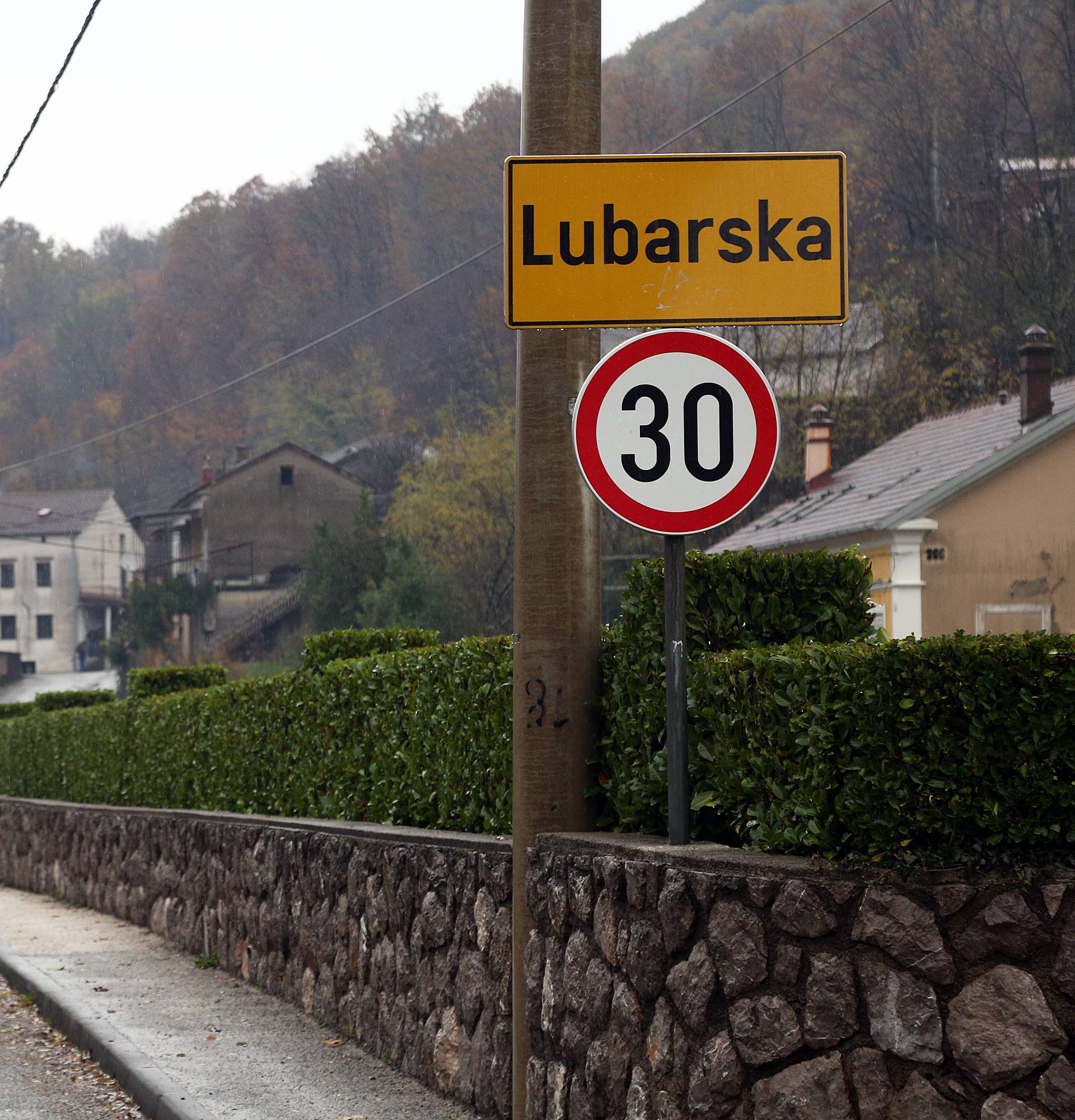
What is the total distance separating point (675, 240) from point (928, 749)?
1980 millimetres

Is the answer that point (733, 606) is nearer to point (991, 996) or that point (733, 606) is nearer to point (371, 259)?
point (991, 996)

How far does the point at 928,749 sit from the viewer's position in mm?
4176

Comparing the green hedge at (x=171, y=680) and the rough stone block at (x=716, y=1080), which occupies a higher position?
the green hedge at (x=171, y=680)

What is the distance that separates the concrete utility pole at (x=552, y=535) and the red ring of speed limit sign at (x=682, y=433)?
2.69ft

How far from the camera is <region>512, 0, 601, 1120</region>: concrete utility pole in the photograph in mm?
5902

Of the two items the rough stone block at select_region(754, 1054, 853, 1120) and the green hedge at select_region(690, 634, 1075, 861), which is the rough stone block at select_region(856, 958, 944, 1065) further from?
the green hedge at select_region(690, 634, 1075, 861)

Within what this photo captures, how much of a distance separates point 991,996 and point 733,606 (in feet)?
6.59

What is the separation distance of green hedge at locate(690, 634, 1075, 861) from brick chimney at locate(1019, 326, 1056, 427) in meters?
30.0

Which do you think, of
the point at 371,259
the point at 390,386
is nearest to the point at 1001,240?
the point at 371,259

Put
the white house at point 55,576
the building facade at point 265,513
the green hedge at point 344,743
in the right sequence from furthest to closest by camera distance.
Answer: the white house at point 55,576
the building facade at point 265,513
the green hedge at point 344,743

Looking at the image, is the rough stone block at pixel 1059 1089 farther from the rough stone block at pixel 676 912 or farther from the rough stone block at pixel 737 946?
the rough stone block at pixel 676 912

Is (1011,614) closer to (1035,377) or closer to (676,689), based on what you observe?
(1035,377)

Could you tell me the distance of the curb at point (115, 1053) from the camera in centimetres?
693

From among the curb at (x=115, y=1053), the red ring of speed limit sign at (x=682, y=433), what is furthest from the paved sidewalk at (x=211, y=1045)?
the red ring of speed limit sign at (x=682, y=433)
